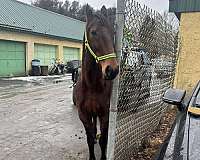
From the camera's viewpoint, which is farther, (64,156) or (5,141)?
(5,141)

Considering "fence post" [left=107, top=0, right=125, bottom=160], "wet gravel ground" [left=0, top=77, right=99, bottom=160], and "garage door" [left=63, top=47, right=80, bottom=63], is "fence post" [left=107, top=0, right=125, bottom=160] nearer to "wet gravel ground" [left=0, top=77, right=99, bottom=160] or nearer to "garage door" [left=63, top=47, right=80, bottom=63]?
"wet gravel ground" [left=0, top=77, right=99, bottom=160]

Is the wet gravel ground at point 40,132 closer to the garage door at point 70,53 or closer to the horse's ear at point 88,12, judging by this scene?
the horse's ear at point 88,12

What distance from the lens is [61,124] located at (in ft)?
25.9

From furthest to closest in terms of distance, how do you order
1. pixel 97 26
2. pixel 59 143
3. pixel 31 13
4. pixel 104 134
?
1. pixel 31 13
2. pixel 59 143
3. pixel 104 134
4. pixel 97 26

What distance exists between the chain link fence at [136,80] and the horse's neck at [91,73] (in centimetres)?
43

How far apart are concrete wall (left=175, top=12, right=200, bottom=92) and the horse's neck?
6157 millimetres

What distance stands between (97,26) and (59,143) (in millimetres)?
3000

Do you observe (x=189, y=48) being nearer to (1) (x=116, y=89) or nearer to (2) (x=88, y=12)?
(2) (x=88, y=12)

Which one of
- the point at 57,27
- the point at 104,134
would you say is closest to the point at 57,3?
the point at 57,27

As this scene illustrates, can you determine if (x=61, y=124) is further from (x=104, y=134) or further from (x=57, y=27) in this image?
(x=57, y=27)

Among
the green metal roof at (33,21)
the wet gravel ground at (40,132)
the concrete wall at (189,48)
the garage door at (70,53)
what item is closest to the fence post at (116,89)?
the wet gravel ground at (40,132)

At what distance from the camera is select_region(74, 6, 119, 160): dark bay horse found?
3779 millimetres

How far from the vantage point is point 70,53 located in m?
35.5

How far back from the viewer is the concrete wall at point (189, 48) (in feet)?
33.3
